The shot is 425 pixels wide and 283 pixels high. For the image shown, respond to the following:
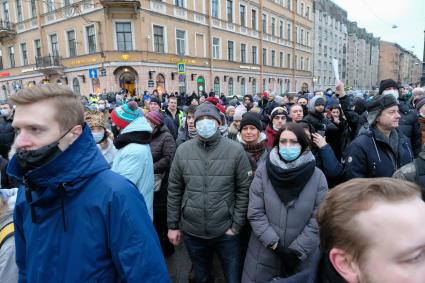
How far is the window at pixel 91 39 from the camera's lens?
69.6ft

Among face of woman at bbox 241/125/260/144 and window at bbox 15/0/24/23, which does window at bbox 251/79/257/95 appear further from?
face of woman at bbox 241/125/260/144

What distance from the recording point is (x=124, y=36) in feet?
67.6

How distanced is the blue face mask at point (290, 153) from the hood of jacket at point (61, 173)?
5.33 feet

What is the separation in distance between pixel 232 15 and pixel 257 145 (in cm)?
2822

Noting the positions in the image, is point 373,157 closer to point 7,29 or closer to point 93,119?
point 93,119

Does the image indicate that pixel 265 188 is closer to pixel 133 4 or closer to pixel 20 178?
pixel 20 178

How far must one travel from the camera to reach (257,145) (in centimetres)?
330

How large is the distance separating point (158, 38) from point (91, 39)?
5.19 meters

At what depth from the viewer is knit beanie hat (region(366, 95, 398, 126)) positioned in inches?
111

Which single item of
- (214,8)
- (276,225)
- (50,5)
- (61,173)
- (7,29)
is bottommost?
(276,225)

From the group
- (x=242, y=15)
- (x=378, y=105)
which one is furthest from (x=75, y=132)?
(x=242, y=15)

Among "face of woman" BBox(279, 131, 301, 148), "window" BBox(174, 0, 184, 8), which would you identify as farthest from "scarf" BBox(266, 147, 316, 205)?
"window" BBox(174, 0, 184, 8)

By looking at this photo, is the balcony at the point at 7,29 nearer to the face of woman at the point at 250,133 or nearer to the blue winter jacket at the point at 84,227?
the face of woman at the point at 250,133

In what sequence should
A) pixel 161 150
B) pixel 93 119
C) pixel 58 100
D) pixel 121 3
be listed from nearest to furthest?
pixel 58 100
pixel 93 119
pixel 161 150
pixel 121 3
